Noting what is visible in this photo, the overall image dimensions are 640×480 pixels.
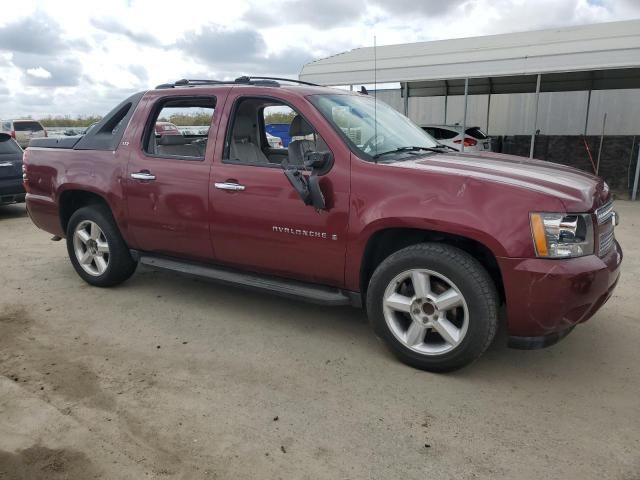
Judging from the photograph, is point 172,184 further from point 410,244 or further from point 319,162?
point 410,244

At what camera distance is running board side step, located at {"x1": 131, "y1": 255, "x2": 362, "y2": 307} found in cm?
363

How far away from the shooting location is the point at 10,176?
9055 mm

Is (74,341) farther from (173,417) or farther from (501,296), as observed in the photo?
(501,296)

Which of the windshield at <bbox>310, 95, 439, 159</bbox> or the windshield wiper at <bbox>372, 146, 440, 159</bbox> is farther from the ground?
the windshield at <bbox>310, 95, 439, 159</bbox>

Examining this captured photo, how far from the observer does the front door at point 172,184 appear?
161 inches

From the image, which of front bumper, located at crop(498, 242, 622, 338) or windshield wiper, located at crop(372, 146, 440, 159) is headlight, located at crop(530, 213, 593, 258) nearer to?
front bumper, located at crop(498, 242, 622, 338)

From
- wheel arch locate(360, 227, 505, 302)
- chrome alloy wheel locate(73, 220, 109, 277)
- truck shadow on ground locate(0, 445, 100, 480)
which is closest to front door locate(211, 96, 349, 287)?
wheel arch locate(360, 227, 505, 302)

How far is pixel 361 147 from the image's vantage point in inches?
140

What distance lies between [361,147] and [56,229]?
3.44 meters

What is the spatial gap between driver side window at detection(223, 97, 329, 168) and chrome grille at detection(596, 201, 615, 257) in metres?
1.81

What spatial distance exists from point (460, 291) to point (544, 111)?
17932 millimetres

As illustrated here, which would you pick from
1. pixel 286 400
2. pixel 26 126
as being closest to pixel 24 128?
pixel 26 126

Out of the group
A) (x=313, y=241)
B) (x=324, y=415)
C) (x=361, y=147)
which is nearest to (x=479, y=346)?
(x=324, y=415)

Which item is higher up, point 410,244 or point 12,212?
point 410,244
